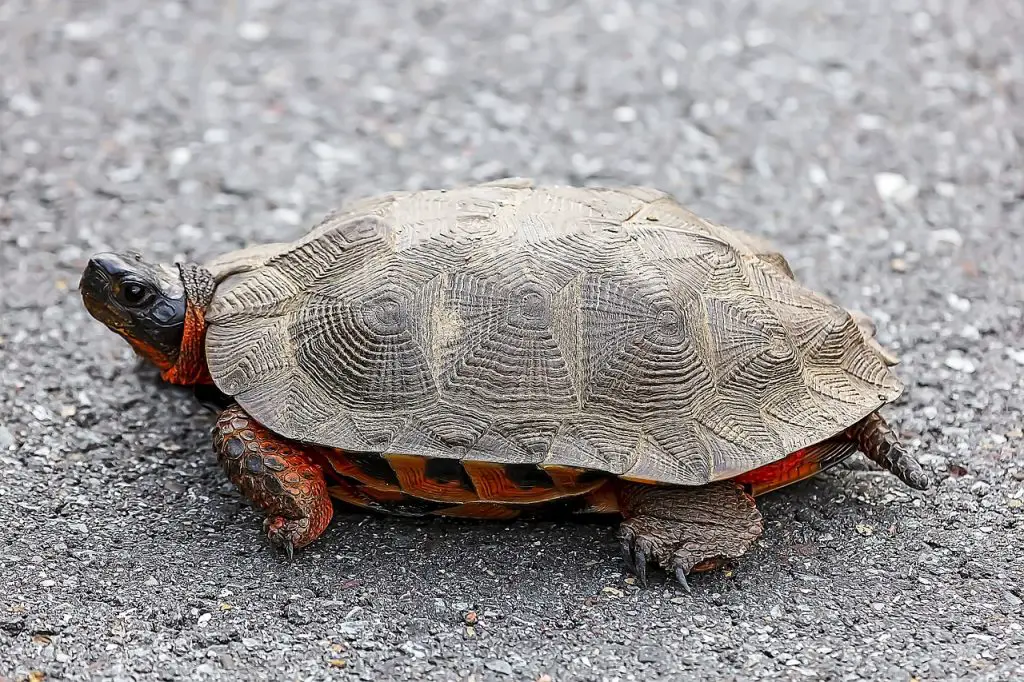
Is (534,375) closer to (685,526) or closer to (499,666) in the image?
(685,526)

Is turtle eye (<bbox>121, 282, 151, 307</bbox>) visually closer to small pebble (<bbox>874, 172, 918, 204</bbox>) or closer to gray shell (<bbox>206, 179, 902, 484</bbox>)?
gray shell (<bbox>206, 179, 902, 484</bbox>)

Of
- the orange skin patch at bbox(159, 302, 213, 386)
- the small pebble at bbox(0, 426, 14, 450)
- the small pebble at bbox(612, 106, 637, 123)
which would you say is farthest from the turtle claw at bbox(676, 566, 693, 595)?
the small pebble at bbox(612, 106, 637, 123)

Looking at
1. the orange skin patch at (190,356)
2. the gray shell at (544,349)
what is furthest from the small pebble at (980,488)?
the orange skin patch at (190,356)

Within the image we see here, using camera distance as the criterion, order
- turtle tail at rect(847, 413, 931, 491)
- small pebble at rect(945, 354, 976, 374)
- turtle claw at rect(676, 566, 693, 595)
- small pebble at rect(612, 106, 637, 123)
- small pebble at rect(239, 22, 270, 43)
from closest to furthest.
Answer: turtle claw at rect(676, 566, 693, 595)
turtle tail at rect(847, 413, 931, 491)
small pebble at rect(945, 354, 976, 374)
small pebble at rect(612, 106, 637, 123)
small pebble at rect(239, 22, 270, 43)

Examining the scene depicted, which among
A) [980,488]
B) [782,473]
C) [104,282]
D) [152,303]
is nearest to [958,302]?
[980,488]

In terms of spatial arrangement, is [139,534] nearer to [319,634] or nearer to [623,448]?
[319,634]

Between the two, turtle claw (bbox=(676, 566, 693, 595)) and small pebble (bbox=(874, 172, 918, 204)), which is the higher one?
small pebble (bbox=(874, 172, 918, 204))

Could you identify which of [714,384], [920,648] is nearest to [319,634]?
[714,384]

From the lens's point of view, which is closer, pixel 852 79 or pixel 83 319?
pixel 83 319
